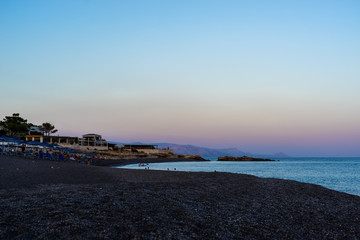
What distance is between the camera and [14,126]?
91438mm

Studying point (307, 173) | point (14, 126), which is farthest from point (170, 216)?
point (14, 126)

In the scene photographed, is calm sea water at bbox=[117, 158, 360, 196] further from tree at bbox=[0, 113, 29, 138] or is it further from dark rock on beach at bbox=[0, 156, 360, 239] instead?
tree at bbox=[0, 113, 29, 138]

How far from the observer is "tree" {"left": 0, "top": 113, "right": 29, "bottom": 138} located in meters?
91.8

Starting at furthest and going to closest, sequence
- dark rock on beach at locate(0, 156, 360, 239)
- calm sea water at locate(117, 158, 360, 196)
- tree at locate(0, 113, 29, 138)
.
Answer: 1. tree at locate(0, 113, 29, 138)
2. calm sea water at locate(117, 158, 360, 196)
3. dark rock on beach at locate(0, 156, 360, 239)

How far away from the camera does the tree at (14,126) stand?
91750 mm

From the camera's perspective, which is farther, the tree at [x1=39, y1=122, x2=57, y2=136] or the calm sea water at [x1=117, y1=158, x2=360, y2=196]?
the tree at [x1=39, y1=122, x2=57, y2=136]

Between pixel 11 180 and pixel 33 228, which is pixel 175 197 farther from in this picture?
pixel 11 180

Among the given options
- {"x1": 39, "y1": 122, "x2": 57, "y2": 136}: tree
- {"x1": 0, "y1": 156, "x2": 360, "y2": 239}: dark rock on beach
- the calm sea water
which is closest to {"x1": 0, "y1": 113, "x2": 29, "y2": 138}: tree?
{"x1": 39, "y1": 122, "x2": 57, "y2": 136}: tree

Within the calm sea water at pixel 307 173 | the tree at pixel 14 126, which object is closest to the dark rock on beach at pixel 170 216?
the calm sea water at pixel 307 173

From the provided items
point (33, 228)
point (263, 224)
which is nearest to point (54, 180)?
point (33, 228)

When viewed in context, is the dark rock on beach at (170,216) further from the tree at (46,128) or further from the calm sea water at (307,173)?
the tree at (46,128)

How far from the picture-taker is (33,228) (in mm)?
7363

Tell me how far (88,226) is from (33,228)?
1353 millimetres

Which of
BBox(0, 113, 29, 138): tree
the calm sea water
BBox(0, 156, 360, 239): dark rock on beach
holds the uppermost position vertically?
BBox(0, 113, 29, 138): tree
